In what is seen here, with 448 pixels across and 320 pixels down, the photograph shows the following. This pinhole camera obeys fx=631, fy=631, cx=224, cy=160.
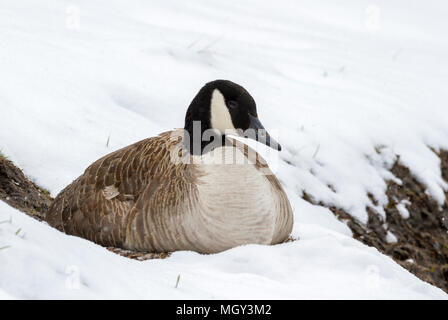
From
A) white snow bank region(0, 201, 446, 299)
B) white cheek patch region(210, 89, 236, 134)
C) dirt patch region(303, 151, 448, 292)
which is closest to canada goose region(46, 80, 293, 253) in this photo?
white cheek patch region(210, 89, 236, 134)

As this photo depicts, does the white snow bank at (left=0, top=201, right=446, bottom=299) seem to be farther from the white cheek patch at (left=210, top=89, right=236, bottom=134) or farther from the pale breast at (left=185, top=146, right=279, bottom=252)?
the white cheek patch at (left=210, top=89, right=236, bottom=134)

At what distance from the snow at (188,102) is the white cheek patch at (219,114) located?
100 centimetres

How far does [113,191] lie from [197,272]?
1301 mm

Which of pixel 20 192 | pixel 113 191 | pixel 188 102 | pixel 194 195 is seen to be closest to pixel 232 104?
pixel 194 195

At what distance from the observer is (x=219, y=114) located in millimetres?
4805

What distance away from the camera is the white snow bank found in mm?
3068

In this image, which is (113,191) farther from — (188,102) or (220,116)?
(188,102)

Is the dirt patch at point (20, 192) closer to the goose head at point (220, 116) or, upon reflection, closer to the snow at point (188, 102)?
the snow at point (188, 102)

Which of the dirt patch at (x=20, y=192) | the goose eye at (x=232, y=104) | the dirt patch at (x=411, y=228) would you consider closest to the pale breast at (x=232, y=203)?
the goose eye at (x=232, y=104)

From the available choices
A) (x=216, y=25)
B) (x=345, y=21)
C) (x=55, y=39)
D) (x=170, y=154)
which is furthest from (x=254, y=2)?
(x=170, y=154)

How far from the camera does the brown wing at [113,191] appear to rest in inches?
191

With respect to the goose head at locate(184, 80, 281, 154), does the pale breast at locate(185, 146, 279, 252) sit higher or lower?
lower

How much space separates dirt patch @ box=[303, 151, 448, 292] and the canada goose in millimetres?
2351
